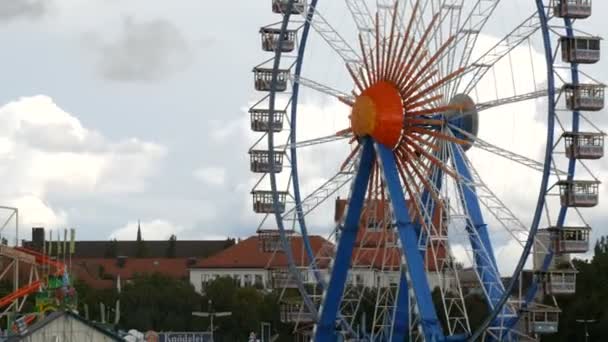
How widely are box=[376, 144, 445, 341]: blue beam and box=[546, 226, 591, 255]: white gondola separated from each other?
4.07 m

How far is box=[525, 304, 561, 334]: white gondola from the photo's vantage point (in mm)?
55469

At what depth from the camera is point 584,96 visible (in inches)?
2179

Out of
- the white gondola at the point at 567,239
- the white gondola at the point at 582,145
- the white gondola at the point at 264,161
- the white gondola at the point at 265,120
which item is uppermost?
the white gondola at the point at 265,120

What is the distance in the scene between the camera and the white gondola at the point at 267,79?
6525cm

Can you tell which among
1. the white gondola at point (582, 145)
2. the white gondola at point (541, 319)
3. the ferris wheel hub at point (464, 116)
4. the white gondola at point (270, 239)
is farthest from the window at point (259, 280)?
the white gondola at point (582, 145)

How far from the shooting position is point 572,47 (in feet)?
181

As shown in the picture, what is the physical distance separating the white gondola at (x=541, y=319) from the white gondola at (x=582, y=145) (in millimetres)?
4780

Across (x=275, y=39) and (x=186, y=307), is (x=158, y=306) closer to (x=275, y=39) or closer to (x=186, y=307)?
(x=186, y=307)

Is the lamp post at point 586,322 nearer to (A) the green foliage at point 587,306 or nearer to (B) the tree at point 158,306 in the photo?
(A) the green foliage at point 587,306

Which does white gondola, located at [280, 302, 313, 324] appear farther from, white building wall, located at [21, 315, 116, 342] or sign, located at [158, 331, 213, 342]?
sign, located at [158, 331, 213, 342]

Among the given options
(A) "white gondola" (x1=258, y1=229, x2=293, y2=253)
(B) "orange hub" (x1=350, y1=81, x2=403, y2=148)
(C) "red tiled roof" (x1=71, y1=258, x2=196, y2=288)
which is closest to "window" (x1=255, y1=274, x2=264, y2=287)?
(C) "red tiled roof" (x1=71, y1=258, x2=196, y2=288)

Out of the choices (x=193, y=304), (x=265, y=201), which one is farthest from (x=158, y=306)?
(x=265, y=201)

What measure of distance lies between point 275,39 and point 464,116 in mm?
10914

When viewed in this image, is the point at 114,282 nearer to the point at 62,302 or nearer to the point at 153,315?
the point at 153,315
